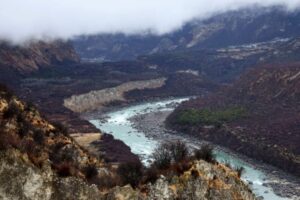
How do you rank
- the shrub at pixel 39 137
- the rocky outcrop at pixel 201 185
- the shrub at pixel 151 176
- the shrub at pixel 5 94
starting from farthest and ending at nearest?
the shrub at pixel 5 94, the shrub at pixel 39 137, the shrub at pixel 151 176, the rocky outcrop at pixel 201 185

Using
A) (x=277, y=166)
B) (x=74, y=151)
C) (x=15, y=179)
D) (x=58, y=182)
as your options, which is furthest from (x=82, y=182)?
(x=277, y=166)

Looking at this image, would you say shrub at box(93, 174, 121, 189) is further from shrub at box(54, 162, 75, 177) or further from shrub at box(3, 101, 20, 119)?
shrub at box(3, 101, 20, 119)

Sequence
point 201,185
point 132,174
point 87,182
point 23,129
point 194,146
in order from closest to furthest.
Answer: point 87,182, point 201,185, point 132,174, point 23,129, point 194,146

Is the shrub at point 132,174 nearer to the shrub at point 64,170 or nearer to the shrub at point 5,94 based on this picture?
the shrub at point 64,170

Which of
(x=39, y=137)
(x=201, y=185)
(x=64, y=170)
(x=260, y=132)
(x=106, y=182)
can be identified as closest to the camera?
(x=64, y=170)

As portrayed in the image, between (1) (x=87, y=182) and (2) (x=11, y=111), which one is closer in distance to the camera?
(1) (x=87, y=182)

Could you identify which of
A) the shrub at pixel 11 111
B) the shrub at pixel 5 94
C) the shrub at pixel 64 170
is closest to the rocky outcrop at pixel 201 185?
the shrub at pixel 64 170

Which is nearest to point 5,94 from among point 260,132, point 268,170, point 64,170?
point 64,170

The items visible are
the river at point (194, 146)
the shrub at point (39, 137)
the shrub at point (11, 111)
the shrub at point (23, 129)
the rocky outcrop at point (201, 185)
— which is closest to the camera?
the rocky outcrop at point (201, 185)

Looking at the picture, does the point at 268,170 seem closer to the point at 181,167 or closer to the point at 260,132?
the point at 260,132

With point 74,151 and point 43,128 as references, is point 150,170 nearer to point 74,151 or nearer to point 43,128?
point 74,151

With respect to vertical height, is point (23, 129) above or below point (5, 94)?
below
